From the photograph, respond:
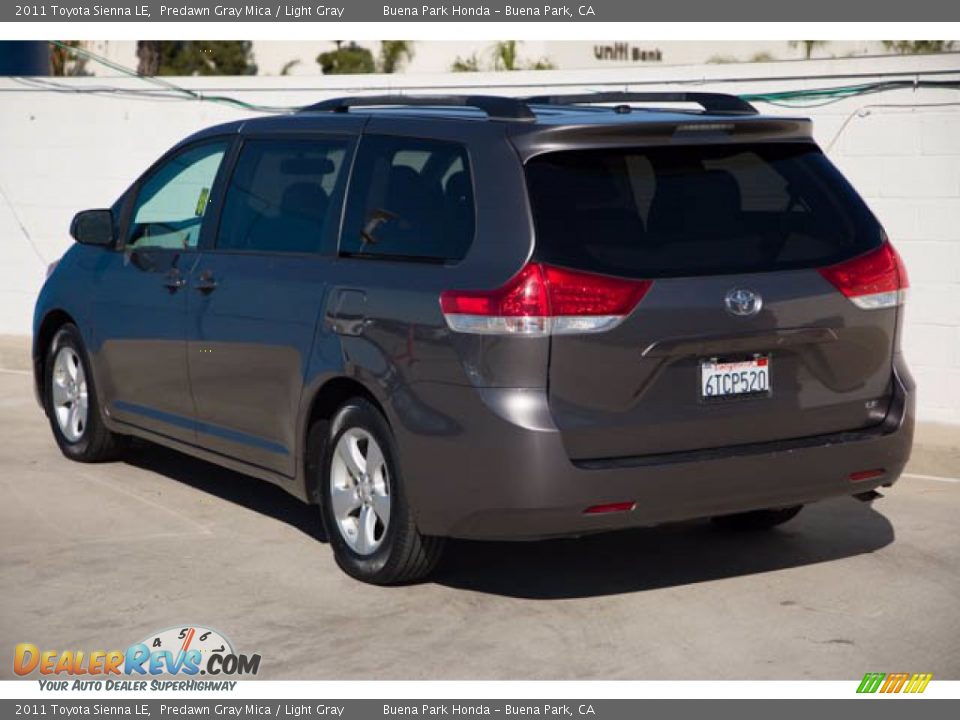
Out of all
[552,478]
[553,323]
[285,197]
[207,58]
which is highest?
[285,197]

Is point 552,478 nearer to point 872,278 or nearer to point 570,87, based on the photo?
point 872,278

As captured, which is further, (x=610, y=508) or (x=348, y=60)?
(x=348, y=60)

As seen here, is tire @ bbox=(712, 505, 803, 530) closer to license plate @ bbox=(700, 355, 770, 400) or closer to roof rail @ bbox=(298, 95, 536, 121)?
license plate @ bbox=(700, 355, 770, 400)

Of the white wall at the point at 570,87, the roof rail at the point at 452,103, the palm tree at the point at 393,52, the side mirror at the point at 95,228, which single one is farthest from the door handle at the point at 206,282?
the palm tree at the point at 393,52

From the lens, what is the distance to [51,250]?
1448cm

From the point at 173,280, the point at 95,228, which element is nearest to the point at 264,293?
the point at 173,280

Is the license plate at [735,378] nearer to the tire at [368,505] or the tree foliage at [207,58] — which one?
the tire at [368,505]

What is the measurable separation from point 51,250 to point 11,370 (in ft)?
5.53

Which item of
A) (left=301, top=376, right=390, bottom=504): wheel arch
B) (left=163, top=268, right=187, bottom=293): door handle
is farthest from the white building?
(left=301, top=376, right=390, bottom=504): wheel arch

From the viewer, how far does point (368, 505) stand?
6719mm

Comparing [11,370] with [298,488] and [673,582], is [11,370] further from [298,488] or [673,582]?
[673,582]

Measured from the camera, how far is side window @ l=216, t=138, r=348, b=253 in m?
7.04

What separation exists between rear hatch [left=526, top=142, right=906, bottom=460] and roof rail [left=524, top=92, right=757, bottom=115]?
42cm
